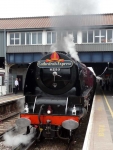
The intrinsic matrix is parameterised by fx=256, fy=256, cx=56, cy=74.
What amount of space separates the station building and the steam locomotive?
1519cm

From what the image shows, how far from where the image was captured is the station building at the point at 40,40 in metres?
25.1

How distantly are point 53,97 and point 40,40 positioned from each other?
19.0m

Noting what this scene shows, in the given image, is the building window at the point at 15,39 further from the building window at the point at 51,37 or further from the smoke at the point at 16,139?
the smoke at the point at 16,139

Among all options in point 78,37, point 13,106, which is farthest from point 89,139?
point 78,37

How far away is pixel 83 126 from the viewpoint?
11227mm

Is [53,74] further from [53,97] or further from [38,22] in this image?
[38,22]

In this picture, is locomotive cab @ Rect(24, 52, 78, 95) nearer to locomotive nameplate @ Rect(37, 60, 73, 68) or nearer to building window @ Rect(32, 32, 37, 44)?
locomotive nameplate @ Rect(37, 60, 73, 68)

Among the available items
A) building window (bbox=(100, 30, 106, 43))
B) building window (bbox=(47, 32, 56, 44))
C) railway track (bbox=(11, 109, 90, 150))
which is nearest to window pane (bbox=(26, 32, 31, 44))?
building window (bbox=(47, 32, 56, 44))

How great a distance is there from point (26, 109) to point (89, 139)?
2324 millimetres

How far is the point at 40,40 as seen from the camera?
87.8ft

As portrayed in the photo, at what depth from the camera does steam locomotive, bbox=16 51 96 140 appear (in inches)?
298

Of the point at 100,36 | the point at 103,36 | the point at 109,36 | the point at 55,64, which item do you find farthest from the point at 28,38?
the point at 55,64

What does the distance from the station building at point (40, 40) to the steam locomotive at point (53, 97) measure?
49.8ft

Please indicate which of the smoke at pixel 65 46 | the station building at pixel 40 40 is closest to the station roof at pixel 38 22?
the station building at pixel 40 40
